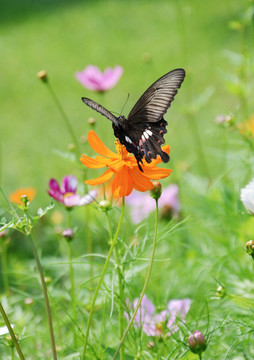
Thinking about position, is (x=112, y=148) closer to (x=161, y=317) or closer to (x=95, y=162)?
(x=161, y=317)

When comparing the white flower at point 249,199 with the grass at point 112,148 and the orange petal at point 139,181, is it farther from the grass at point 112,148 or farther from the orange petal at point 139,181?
the orange petal at point 139,181

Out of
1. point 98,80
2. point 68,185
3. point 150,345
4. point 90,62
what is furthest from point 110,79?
point 90,62

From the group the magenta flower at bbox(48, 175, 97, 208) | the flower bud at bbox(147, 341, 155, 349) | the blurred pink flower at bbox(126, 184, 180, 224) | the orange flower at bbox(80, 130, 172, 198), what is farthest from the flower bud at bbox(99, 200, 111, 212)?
the blurred pink flower at bbox(126, 184, 180, 224)

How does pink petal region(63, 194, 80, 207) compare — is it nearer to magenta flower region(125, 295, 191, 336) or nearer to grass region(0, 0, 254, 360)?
grass region(0, 0, 254, 360)

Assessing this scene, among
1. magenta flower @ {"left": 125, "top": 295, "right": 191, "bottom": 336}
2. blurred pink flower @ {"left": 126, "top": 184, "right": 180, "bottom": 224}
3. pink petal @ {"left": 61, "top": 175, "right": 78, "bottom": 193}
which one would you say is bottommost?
blurred pink flower @ {"left": 126, "top": 184, "right": 180, "bottom": 224}

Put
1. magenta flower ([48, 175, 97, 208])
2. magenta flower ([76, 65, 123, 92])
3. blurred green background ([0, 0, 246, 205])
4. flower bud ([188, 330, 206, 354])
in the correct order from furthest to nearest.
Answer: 1. blurred green background ([0, 0, 246, 205])
2. magenta flower ([76, 65, 123, 92])
3. magenta flower ([48, 175, 97, 208])
4. flower bud ([188, 330, 206, 354])

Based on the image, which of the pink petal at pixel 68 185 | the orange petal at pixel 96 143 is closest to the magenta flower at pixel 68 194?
→ the pink petal at pixel 68 185
